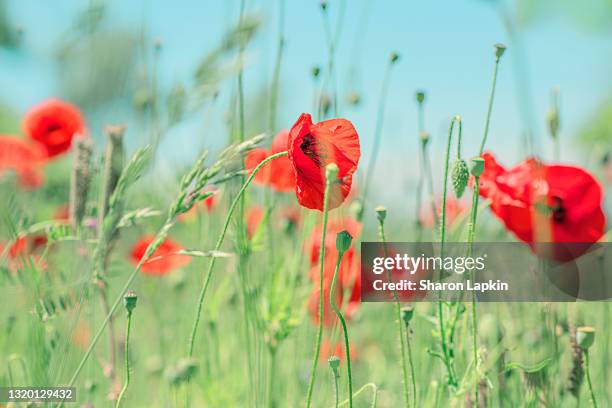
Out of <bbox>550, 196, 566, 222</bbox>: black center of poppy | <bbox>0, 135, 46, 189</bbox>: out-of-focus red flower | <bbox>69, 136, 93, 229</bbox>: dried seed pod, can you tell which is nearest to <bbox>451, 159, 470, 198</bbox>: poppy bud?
<bbox>550, 196, 566, 222</bbox>: black center of poppy

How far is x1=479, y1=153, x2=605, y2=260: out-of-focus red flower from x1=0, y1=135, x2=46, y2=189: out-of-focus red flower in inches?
40.3

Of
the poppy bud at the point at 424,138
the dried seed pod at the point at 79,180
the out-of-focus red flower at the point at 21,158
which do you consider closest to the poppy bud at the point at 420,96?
the poppy bud at the point at 424,138

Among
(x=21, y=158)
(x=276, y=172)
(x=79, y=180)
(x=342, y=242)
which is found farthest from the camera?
(x=21, y=158)

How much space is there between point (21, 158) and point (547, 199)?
119cm

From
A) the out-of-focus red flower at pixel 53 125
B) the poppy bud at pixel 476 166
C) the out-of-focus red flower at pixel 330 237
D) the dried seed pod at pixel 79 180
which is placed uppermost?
the out-of-focus red flower at pixel 53 125

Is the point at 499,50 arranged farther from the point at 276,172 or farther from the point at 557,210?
the point at 276,172

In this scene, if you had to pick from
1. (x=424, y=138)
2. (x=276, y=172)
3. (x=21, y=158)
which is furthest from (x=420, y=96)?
(x=21, y=158)

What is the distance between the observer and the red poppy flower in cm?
60

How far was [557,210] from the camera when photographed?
2.77ft

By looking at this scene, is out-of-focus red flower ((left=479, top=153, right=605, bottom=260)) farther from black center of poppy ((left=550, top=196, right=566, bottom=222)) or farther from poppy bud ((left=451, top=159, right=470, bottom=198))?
poppy bud ((left=451, top=159, right=470, bottom=198))

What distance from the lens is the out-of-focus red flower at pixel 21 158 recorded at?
146 cm

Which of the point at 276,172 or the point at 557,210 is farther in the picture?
the point at 276,172

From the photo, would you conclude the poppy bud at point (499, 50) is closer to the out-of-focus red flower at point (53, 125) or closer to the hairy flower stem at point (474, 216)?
the hairy flower stem at point (474, 216)

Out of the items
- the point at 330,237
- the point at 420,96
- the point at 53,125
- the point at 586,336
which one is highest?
the point at 53,125
